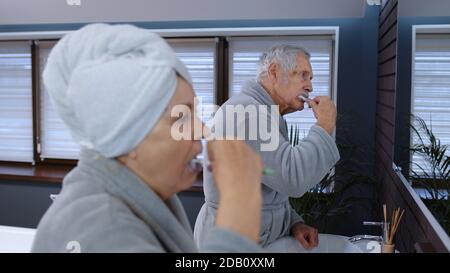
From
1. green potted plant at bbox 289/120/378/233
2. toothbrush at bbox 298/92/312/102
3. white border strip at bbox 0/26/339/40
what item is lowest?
green potted plant at bbox 289/120/378/233

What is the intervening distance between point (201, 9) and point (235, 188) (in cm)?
154

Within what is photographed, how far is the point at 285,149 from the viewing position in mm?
826

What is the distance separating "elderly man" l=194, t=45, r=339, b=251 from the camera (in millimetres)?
801

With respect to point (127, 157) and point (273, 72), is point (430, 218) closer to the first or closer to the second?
point (273, 72)

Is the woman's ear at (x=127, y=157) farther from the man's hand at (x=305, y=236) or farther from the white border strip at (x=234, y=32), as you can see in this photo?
the white border strip at (x=234, y=32)

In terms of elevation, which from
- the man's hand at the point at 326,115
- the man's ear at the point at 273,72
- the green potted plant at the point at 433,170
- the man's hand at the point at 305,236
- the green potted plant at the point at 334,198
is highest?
the man's ear at the point at 273,72

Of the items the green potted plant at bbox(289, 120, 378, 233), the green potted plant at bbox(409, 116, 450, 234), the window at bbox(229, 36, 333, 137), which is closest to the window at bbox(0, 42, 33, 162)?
the window at bbox(229, 36, 333, 137)

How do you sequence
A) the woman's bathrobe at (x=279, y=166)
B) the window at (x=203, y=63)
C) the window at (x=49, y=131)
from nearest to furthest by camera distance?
the woman's bathrobe at (x=279, y=166) → the window at (x=203, y=63) → the window at (x=49, y=131)

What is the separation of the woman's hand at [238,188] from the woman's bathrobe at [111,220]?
1 centimetres

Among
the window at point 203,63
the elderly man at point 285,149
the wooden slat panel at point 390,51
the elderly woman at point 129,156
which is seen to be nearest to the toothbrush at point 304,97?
the elderly man at point 285,149

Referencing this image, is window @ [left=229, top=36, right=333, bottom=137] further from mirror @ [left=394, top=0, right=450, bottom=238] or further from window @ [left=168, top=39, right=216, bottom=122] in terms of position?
mirror @ [left=394, top=0, right=450, bottom=238]

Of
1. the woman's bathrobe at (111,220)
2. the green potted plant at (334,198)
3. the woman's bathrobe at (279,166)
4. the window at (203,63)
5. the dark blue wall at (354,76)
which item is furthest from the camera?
the window at (203,63)

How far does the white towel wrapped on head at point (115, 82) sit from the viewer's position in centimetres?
39

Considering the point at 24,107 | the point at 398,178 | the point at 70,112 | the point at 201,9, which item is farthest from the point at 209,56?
the point at 70,112
